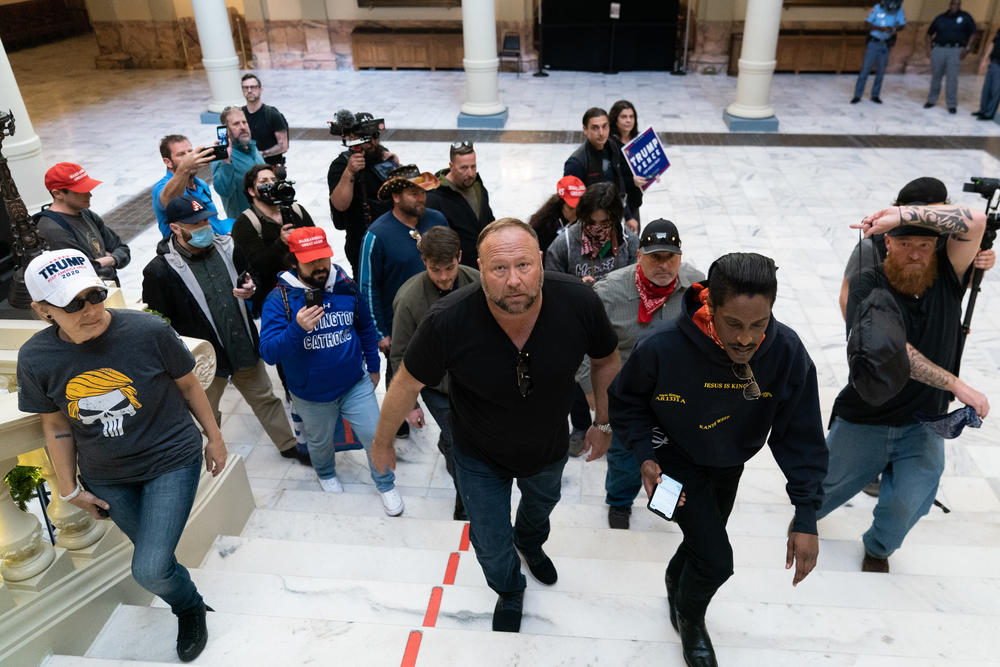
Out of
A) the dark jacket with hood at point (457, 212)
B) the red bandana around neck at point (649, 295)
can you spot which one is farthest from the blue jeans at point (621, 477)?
the dark jacket with hood at point (457, 212)

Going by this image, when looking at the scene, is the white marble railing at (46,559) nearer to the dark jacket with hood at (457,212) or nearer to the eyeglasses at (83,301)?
the eyeglasses at (83,301)

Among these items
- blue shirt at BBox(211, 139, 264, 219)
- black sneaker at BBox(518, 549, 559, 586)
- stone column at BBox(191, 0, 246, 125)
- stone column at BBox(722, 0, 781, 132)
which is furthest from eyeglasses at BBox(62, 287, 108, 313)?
stone column at BBox(722, 0, 781, 132)

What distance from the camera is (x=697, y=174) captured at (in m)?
9.82

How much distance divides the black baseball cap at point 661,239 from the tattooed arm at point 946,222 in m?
0.80

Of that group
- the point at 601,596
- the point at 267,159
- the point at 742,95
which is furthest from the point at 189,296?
the point at 742,95

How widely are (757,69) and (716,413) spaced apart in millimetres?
10313

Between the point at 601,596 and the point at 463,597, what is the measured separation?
59 centimetres

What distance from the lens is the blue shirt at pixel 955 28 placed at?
11.7 meters

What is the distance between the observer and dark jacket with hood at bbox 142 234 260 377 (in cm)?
397

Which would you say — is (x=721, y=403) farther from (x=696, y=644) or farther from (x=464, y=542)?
(x=464, y=542)

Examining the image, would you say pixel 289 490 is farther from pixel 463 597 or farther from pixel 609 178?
pixel 609 178

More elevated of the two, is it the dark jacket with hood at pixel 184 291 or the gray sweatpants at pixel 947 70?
the dark jacket with hood at pixel 184 291

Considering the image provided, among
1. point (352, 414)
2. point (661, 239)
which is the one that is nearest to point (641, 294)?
point (661, 239)

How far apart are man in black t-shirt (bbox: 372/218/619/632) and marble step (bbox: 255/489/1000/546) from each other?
1072 millimetres
